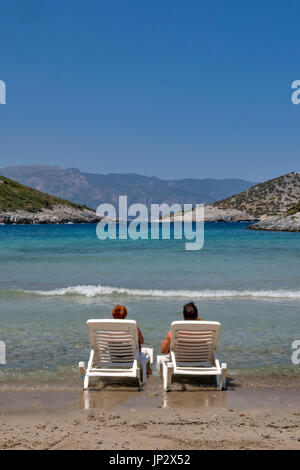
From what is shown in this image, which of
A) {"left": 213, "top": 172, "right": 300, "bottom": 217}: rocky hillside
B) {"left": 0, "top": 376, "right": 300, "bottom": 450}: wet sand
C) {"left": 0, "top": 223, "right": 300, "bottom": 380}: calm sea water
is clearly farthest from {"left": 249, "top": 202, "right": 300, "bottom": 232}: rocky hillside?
{"left": 0, "top": 376, "right": 300, "bottom": 450}: wet sand

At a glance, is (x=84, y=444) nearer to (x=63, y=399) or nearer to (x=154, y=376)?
(x=63, y=399)

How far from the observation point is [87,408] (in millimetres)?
6508

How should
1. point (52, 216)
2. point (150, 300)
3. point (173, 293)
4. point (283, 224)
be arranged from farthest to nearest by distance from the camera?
point (52, 216) → point (283, 224) → point (173, 293) → point (150, 300)

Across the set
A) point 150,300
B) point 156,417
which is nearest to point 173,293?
point 150,300

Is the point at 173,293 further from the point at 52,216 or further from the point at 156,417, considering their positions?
the point at 52,216

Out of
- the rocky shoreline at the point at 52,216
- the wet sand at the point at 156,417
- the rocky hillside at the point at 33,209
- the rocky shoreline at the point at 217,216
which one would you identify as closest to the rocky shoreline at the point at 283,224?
the rocky shoreline at the point at 217,216

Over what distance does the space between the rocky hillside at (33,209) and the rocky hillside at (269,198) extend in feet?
150

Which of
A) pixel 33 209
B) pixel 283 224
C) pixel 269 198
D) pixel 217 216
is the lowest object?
pixel 283 224

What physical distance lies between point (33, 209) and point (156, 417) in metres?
147

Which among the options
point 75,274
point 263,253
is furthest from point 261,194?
point 75,274

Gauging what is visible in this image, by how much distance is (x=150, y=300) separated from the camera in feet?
51.9

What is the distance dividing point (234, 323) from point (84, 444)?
746cm

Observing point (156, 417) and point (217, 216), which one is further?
point (217, 216)

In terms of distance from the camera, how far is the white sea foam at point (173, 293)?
16734mm
